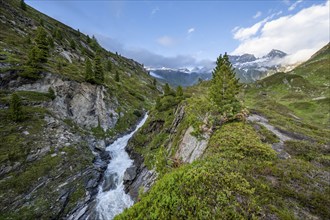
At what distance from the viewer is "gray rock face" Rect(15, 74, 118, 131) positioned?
43.9 meters

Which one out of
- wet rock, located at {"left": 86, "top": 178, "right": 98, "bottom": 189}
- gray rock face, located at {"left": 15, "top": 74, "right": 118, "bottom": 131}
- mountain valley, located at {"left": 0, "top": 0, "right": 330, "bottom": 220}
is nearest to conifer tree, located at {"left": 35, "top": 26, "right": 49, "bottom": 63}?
mountain valley, located at {"left": 0, "top": 0, "right": 330, "bottom": 220}

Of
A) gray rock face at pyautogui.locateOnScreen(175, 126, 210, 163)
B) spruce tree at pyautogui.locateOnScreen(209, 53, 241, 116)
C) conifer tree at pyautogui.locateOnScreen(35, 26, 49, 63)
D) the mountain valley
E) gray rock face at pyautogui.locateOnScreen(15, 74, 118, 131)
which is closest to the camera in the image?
the mountain valley

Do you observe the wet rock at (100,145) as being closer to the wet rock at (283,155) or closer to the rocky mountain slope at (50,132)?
the rocky mountain slope at (50,132)

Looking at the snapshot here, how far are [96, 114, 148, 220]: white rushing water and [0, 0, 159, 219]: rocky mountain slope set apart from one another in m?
1.69

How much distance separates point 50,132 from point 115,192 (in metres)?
17.3

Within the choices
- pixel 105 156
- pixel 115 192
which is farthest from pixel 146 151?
pixel 105 156

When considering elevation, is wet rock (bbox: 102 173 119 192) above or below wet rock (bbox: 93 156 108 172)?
below

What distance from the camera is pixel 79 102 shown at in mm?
49625

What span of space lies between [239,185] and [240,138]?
6891 mm

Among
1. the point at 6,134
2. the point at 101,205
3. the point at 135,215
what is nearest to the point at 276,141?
the point at 135,215

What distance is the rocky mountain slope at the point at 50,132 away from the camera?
83.2 ft

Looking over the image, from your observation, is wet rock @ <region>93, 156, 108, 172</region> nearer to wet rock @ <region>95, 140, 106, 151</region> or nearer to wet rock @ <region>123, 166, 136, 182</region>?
wet rock @ <region>95, 140, 106, 151</region>

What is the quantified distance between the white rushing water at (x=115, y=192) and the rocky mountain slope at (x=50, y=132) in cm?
169

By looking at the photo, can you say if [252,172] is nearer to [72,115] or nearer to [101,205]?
[101,205]
